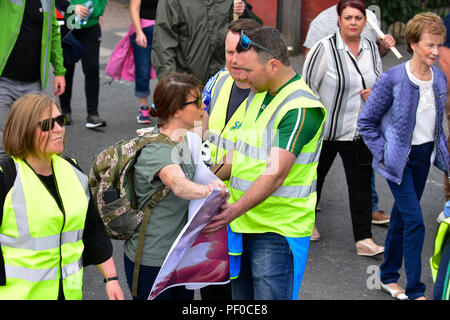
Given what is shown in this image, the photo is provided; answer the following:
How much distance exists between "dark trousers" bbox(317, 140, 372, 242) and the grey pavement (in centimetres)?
26

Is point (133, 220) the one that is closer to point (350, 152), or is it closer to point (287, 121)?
point (287, 121)

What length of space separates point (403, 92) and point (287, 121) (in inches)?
56.1

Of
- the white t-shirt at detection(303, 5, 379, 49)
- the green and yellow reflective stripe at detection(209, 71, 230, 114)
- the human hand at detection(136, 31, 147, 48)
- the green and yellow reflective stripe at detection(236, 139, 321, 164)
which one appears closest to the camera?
the green and yellow reflective stripe at detection(236, 139, 321, 164)

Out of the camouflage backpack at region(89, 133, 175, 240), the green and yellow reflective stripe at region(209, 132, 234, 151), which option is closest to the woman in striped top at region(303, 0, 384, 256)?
the green and yellow reflective stripe at region(209, 132, 234, 151)

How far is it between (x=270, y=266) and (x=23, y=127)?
149cm

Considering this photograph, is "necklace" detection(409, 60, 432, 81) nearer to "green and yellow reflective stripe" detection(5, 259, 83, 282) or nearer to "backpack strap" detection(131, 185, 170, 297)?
"backpack strap" detection(131, 185, 170, 297)

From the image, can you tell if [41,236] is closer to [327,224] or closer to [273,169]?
[273,169]

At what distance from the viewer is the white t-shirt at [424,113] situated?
16.3 ft

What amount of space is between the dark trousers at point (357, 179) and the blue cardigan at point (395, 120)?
28.1 inches

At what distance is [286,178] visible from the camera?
12.8 feet

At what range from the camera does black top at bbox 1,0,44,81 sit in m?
5.79

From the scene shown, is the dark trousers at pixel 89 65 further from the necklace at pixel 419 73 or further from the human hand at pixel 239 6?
the necklace at pixel 419 73

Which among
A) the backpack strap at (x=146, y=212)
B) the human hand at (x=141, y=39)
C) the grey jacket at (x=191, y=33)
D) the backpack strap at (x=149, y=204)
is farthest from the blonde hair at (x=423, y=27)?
the human hand at (x=141, y=39)

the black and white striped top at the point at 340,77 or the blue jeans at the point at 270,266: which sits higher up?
the black and white striped top at the point at 340,77
